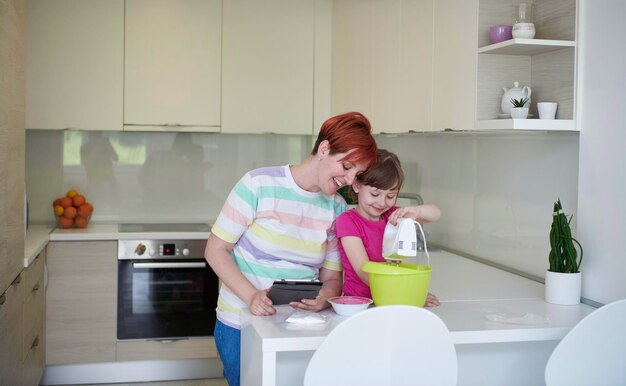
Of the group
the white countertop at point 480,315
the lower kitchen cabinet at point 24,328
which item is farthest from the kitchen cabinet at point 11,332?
the white countertop at point 480,315

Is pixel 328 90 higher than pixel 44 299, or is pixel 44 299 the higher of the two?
pixel 328 90

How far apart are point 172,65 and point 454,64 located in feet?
6.94

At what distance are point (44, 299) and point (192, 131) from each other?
1.25 meters

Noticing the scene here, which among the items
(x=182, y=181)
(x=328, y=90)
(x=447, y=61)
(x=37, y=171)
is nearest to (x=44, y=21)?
(x=37, y=171)

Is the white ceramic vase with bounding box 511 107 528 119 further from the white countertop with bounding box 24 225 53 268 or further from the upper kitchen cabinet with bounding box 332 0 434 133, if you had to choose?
the white countertop with bounding box 24 225 53 268

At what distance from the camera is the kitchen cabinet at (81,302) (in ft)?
13.9

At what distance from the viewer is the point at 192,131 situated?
464 centimetres

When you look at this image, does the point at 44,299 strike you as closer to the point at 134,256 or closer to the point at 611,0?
the point at 134,256

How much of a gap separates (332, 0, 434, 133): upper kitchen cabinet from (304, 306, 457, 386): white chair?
4.89ft

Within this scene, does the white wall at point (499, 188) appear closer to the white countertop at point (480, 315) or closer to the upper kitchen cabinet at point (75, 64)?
the white countertop at point (480, 315)

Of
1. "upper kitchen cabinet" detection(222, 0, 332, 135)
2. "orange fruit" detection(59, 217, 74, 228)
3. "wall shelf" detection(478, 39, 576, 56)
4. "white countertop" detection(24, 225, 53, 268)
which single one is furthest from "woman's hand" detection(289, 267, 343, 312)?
"orange fruit" detection(59, 217, 74, 228)

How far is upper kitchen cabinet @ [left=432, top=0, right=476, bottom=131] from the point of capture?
9.11 ft

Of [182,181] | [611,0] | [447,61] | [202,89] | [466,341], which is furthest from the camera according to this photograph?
[182,181]

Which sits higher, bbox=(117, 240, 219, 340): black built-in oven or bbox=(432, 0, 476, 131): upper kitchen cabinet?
bbox=(432, 0, 476, 131): upper kitchen cabinet
